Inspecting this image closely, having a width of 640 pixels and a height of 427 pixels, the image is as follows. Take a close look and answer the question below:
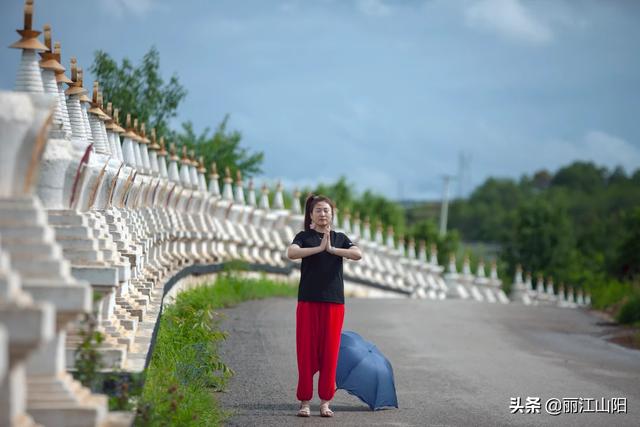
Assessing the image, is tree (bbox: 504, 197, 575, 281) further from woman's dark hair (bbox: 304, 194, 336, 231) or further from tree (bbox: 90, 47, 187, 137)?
woman's dark hair (bbox: 304, 194, 336, 231)

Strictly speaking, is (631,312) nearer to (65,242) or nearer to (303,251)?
(303,251)

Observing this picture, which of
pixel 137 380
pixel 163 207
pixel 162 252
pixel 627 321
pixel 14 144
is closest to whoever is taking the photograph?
pixel 14 144

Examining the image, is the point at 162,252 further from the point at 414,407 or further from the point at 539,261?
the point at 539,261

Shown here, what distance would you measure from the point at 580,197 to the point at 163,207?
422 ft

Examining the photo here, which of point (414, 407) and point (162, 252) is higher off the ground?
point (162, 252)

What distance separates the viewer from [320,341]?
12.1 meters

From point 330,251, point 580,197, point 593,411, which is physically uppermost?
point 580,197

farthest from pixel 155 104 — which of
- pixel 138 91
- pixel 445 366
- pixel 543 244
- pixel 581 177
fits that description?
pixel 581 177

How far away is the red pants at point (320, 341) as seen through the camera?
11.9m

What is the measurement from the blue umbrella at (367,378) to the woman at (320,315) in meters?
0.47

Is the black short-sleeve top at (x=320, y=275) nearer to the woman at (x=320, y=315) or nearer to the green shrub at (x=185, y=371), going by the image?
the woman at (x=320, y=315)

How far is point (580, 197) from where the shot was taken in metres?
145

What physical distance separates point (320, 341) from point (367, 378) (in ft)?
2.31

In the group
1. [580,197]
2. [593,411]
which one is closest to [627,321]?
[593,411]
